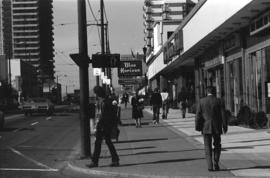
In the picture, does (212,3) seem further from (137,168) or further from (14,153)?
(137,168)

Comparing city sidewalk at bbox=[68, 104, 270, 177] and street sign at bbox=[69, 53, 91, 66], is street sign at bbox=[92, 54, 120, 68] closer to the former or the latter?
street sign at bbox=[69, 53, 91, 66]

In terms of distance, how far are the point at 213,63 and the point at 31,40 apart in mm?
44359

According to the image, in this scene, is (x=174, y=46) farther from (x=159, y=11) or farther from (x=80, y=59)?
(x=159, y=11)

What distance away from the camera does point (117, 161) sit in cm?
1183

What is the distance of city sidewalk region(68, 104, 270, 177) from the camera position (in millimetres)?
10680

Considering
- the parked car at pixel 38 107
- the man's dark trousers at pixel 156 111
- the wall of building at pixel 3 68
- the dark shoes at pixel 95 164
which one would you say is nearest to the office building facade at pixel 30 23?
the parked car at pixel 38 107

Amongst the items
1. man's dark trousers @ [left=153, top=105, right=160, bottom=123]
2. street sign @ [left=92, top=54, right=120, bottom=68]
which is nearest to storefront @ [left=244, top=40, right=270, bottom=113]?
man's dark trousers @ [left=153, top=105, right=160, bottom=123]

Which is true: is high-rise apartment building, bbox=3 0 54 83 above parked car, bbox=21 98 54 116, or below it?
above

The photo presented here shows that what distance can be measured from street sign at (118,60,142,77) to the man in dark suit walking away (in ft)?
105

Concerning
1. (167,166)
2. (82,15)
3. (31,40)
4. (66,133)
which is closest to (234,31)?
(66,133)

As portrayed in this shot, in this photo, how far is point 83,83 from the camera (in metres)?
13.4

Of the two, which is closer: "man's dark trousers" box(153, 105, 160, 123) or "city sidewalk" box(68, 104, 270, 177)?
"city sidewalk" box(68, 104, 270, 177)

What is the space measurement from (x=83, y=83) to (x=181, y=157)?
112 inches

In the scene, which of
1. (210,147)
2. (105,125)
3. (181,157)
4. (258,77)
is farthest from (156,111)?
(210,147)
